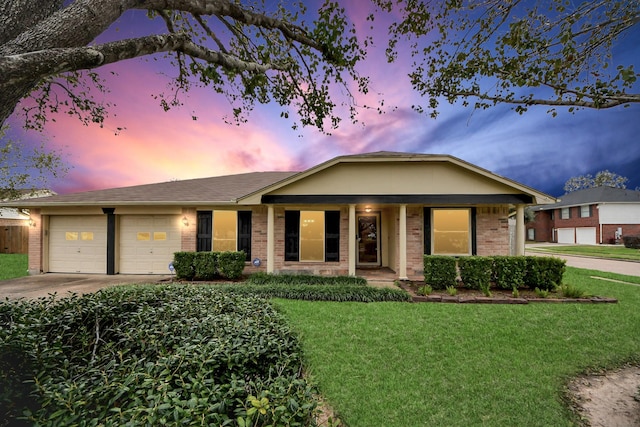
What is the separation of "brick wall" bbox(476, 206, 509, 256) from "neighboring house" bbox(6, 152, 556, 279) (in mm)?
35

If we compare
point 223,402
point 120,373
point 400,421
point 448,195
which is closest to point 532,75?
point 400,421

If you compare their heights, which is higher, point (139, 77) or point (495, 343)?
point (139, 77)

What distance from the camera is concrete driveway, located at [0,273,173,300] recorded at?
26.1 ft

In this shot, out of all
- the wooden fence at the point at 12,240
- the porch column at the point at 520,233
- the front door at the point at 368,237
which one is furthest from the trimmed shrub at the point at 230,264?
the wooden fence at the point at 12,240

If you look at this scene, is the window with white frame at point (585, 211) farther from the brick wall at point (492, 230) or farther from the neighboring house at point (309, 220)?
the brick wall at point (492, 230)

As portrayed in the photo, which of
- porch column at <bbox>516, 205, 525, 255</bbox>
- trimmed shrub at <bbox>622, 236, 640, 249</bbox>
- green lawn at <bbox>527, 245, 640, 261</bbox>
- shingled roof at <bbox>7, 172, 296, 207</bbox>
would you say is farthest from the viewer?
trimmed shrub at <bbox>622, 236, 640, 249</bbox>

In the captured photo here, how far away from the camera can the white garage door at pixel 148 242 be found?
10.6 metres

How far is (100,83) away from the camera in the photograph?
5.75 meters

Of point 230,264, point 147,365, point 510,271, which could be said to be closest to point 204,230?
point 230,264

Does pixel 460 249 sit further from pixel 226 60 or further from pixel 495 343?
pixel 226 60

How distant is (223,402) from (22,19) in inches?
139

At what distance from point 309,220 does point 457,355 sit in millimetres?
7097

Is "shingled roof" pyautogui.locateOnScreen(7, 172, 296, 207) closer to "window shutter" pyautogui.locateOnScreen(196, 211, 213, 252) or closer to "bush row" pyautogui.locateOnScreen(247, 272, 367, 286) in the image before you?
"window shutter" pyautogui.locateOnScreen(196, 211, 213, 252)

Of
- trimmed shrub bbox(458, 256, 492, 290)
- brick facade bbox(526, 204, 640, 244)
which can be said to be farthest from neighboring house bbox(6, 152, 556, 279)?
brick facade bbox(526, 204, 640, 244)
